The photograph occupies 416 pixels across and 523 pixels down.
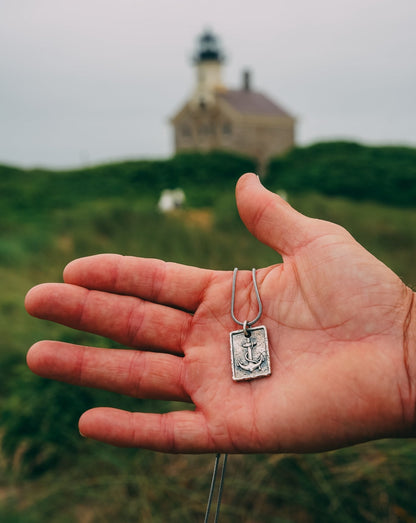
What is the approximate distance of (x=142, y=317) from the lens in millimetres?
2613

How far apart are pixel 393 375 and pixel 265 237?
934 millimetres

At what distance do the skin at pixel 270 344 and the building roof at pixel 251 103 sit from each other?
22.9 metres

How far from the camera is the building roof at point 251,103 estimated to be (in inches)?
977

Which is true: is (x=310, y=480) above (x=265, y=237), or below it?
below

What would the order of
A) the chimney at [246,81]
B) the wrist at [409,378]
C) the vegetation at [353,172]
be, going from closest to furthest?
1. the wrist at [409,378]
2. the vegetation at [353,172]
3. the chimney at [246,81]

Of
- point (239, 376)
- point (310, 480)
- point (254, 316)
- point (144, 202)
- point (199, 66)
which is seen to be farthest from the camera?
point (199, 66)

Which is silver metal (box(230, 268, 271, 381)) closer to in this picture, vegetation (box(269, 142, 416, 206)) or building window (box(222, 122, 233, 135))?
vegetation (box(269, 142, 416, 206))

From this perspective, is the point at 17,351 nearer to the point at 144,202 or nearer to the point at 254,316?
the point at 254,316

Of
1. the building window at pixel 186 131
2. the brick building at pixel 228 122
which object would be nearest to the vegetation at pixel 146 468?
the brick building at pixel 228 122

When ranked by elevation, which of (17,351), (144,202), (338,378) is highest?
(338,378)

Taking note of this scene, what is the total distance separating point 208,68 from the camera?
26.1 meters

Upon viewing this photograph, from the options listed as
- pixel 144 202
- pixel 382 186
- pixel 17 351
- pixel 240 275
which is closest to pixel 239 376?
pixel 240 275

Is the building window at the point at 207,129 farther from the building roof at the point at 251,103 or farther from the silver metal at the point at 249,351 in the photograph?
the silver metal at the point at 249,351

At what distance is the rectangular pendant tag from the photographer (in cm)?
236
